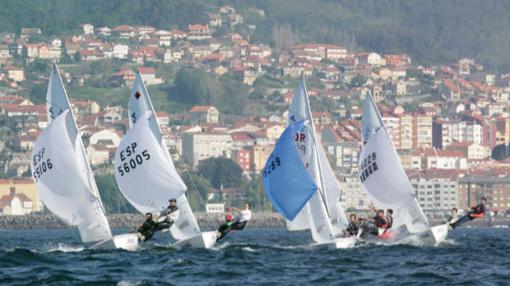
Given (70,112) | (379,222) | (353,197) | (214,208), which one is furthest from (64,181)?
(353,197)

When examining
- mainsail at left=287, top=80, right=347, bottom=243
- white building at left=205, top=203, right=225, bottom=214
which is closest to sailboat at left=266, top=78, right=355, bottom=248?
mainsail at left=287, top=80, right=347, bottom=243

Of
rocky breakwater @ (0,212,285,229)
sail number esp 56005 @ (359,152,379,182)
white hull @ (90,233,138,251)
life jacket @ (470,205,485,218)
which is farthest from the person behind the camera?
rocky breakwater @ (0,212,285,229)

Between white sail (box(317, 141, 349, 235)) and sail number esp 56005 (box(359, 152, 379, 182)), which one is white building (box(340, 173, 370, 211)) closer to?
sail number esp 56005 (box(359, 152, 379, 182))

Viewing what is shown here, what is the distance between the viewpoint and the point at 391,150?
183 feet

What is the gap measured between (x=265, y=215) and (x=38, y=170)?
327ft

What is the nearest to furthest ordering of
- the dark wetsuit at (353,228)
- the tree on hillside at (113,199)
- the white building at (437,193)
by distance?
the dark wetsuit at (353,228)
the tree on hillside at (113,199)
the white building at (437,193)

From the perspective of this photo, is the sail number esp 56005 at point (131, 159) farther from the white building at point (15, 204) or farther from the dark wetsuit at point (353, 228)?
the white building at point (15, 204)

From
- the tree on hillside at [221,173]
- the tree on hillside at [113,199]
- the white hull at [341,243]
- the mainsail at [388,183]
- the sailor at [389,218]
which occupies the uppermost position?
the mainsail at [388,183]

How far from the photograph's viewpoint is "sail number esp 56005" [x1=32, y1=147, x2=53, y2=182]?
49562 mm

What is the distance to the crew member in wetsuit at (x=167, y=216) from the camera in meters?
50.0

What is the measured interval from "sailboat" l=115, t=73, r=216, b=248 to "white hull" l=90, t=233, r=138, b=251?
2.65ft

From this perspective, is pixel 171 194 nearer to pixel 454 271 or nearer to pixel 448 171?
pixel 454 271

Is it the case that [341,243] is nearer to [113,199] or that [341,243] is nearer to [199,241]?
[199,241]

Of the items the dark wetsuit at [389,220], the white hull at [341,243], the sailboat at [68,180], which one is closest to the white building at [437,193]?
the dark wetsuit at [389,220]
